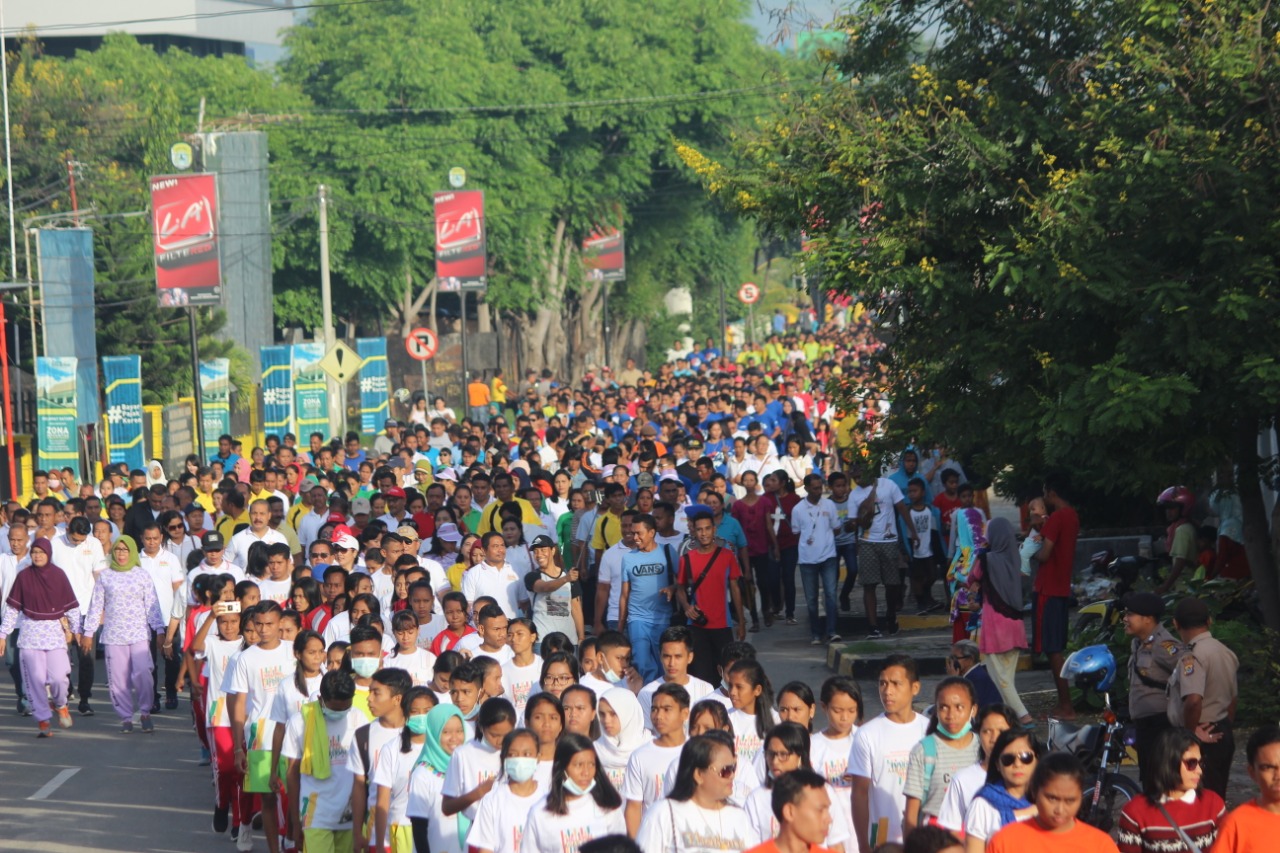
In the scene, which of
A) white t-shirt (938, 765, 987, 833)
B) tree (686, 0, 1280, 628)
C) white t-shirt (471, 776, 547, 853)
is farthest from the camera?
tree (686, 0, 1280, 628)

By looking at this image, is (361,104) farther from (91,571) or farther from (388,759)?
(388,759)

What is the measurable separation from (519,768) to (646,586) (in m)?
5.79

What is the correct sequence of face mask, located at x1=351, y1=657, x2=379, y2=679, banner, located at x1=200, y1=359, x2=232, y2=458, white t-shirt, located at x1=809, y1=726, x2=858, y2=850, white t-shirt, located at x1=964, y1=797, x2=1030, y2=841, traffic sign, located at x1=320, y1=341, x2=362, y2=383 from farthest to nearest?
banner, located at x1=200, y1=359, x2=232, y2=458 → traffic sign, located at x1=320, y1=341, x2=362, y2=383 → face mask, located at x1=351, y1=657, x2=379, y2=679 → white t-shirt, located at x1=809, y1=726, x2=858, y2=850 → white t-shirt, located at x1=964, y1=797, x2=1030, y2=841

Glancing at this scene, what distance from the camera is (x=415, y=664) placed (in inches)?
410

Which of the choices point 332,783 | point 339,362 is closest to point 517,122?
point 339,362

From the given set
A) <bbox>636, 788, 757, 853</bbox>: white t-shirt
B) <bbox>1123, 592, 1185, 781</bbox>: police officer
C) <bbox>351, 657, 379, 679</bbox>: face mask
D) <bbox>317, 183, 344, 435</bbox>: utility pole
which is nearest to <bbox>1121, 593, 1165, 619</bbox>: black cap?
<bbox>1123, 592, 1185, 781</bbox>: police officer

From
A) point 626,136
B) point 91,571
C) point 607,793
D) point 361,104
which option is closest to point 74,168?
point 361,104

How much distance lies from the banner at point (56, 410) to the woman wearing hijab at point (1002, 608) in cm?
1964

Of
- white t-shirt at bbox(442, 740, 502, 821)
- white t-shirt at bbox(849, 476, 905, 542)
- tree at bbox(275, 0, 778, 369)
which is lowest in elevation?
white t-shirt at bbox(442, 740, 502, 821)

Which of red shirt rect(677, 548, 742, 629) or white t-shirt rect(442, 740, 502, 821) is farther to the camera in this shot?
red shirt rect(677, 548, 742, 629)

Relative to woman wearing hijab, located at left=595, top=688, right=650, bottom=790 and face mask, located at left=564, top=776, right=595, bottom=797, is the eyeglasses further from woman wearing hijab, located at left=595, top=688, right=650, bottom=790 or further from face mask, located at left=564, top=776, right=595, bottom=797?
woman wearing hijab, located at left=595, top=688, right=650, bottom=790

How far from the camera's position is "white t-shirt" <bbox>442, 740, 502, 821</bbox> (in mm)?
8102

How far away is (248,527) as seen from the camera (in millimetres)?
16016

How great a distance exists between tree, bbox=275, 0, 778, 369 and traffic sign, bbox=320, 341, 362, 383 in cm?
2319
